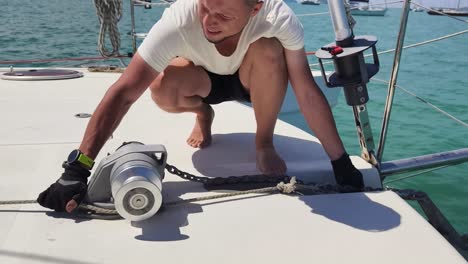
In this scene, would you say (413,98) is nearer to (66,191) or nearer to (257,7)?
(257,7)

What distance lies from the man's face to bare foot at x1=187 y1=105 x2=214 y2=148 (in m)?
0.57

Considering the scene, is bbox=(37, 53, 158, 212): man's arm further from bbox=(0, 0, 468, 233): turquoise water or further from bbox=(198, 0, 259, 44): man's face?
bbox=(0, 0, 468, 233): turquoise water

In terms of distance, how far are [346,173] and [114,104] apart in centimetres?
68

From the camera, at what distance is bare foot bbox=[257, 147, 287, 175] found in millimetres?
1660

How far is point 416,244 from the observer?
3.97 feet

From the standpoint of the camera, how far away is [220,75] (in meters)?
1.82

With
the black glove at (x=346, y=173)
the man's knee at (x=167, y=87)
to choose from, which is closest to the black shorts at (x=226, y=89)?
the man's knee at (x=167, y=87)

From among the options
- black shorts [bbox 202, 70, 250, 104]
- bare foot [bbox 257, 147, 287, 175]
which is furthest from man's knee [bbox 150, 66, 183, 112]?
bare foot [bbox 257, 147, 287, 175]

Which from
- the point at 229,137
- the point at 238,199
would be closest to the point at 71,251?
the point at 238,199

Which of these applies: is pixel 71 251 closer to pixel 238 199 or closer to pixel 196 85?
pixel 238 199

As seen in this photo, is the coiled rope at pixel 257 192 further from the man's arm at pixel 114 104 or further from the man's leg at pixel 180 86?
the man's leg at pixel 180 86

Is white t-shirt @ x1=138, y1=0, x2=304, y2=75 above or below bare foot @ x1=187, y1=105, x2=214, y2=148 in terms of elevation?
above

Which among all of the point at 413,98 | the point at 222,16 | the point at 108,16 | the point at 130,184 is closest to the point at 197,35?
the point at 222,16

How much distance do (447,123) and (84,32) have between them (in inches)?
354
